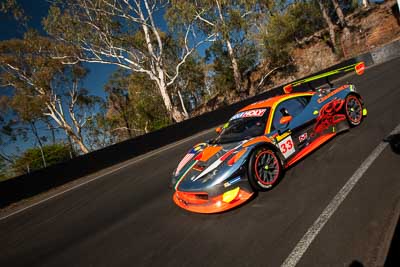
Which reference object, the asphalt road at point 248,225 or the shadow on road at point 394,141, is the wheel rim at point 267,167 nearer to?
the asphalt road at point 248,225

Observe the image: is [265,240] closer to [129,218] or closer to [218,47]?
[129,218]

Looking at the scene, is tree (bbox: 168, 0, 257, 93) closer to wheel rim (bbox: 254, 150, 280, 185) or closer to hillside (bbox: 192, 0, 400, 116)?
hillside (bbox: 192, 0, 400, 116)

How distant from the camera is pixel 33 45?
25203 millimetres

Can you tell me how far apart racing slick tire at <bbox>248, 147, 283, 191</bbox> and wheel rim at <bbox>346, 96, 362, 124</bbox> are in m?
2.49

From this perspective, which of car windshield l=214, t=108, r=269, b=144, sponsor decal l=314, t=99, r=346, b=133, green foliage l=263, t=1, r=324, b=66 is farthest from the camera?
green foliage l=263, t=1, r=324, b=66

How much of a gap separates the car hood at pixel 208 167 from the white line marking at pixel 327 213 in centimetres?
128

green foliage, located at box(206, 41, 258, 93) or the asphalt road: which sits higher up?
green foliage, located at box(206, 41, 258, 93)

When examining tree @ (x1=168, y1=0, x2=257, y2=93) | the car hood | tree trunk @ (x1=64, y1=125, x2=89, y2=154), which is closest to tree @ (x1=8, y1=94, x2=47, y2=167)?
tree trunk @ (x1=64, y1=125, x2=89, y2=154)

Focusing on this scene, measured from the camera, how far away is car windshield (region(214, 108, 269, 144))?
15.9 ft

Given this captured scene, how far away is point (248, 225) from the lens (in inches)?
144

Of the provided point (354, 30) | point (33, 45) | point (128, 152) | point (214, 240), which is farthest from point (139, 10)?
point (354, 30)

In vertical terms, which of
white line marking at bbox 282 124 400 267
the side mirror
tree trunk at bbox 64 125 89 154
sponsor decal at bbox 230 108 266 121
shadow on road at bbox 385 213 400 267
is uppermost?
tree trunk at bbox 64 125 89 154

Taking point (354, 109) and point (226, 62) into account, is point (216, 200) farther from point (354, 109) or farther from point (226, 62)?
point (226, 62)

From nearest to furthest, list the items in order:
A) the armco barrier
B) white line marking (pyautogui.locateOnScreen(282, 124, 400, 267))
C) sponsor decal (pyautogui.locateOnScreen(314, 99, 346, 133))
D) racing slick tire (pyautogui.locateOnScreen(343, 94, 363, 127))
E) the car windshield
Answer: white line marking (pyautogui.locateOnScreen(282, 124, 400, 267)) < the car windshield < sponsor decal (pyautogui.locateOnScreen(314, 99, 346, 133)) < racing slick tire (pyautogui.locateOnScreen(343, 94, 363, 127)) < the armco barrier
